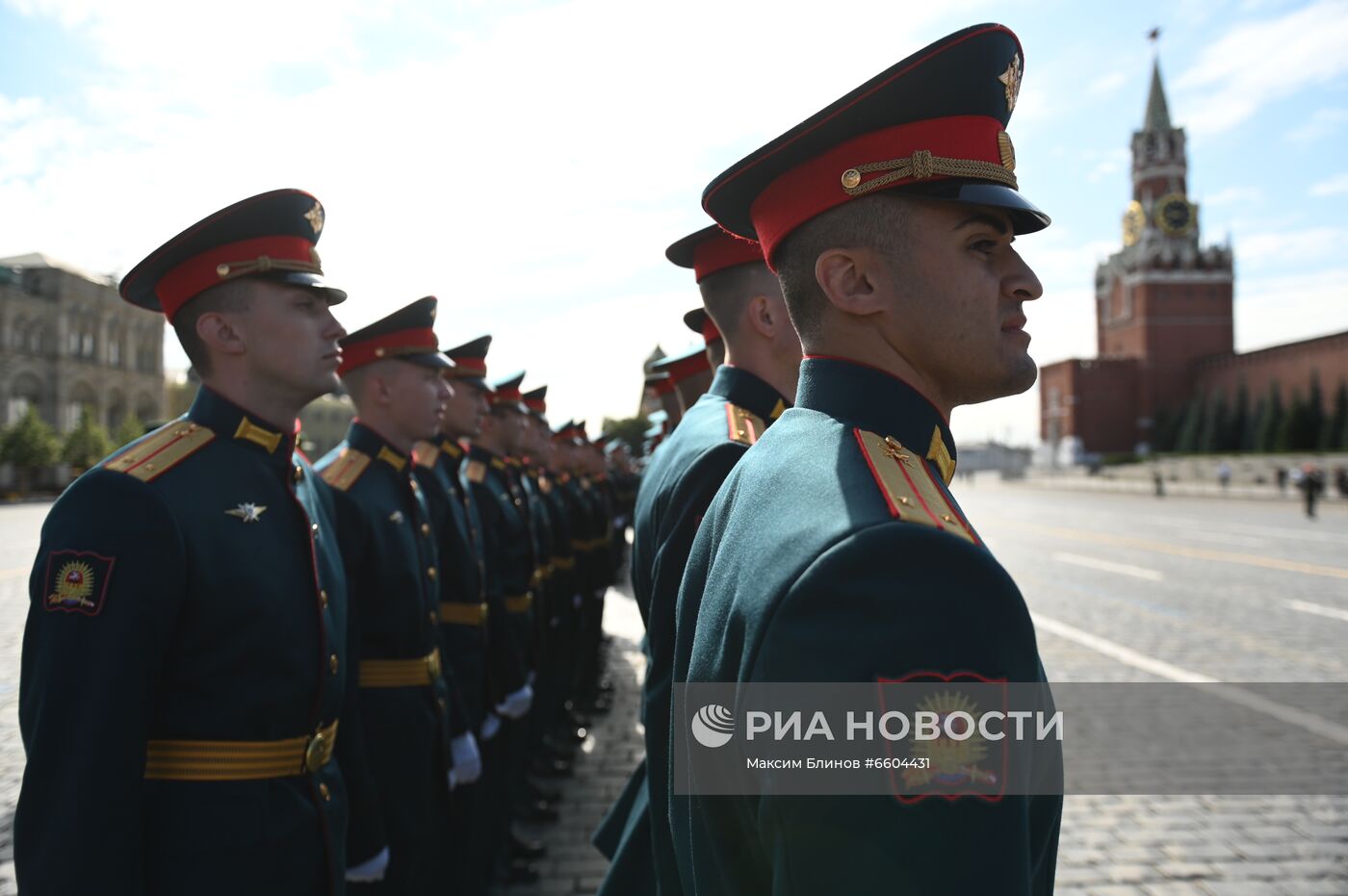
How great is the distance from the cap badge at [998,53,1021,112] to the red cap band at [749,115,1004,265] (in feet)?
0.24

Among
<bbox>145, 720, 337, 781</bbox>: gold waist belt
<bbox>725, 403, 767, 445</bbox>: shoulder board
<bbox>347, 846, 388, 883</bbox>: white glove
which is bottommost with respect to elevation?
<bbox>347, 846, 388, 883</bbox>: white glove

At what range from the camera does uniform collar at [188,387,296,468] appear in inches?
104

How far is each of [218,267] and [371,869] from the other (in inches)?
77.0

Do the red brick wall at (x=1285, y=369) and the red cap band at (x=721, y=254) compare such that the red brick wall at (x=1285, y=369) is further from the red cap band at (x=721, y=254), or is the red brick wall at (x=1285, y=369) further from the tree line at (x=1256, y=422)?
the red cap band at (x=721, y=254)

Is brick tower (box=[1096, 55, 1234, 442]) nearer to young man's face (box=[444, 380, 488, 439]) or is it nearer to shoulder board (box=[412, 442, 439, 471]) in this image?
young man's face (box=[444, 380, 488, 439])

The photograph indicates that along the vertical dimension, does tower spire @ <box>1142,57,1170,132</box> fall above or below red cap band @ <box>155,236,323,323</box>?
above

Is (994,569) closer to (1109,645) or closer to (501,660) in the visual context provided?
(501,660)

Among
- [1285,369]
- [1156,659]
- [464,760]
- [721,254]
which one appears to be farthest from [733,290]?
[1285,369]

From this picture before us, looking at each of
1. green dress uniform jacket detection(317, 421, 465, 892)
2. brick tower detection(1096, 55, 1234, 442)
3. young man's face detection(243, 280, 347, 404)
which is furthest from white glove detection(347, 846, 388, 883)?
brick tower detection(1096, 55, 1234, 442)

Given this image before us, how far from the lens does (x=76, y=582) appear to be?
205cm

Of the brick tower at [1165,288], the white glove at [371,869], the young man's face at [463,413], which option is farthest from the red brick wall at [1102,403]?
the white glove at [371,869]

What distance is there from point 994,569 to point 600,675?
854cm

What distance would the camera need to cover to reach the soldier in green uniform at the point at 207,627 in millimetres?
2000

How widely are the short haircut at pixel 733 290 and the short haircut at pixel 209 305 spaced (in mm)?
1409
